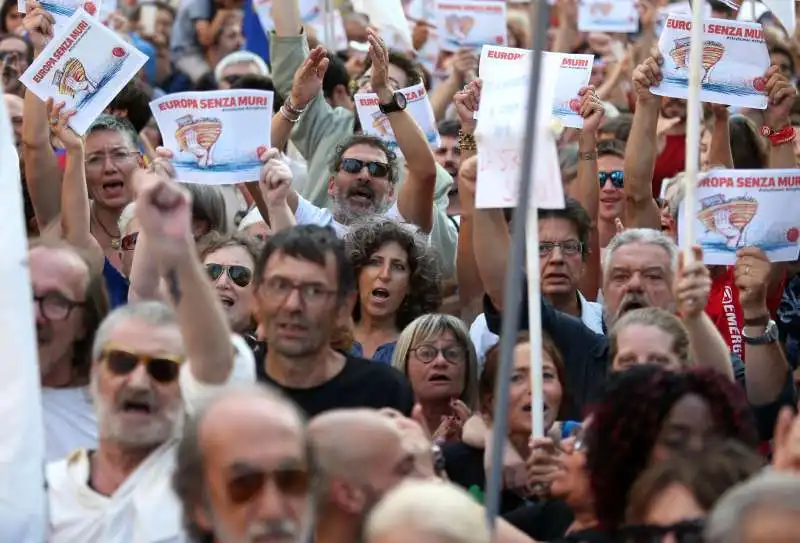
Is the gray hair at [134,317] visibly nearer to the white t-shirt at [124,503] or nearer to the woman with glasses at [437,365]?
the white t-shirt at [124,503]

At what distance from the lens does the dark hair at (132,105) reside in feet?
26.6

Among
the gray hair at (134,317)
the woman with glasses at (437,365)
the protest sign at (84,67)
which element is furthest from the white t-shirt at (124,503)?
the protest sign at (84,67)

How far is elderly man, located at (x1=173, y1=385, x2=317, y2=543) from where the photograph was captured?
12.4 feet

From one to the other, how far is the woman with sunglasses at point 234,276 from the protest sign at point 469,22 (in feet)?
11.9

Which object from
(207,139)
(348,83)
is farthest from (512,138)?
(348,83)

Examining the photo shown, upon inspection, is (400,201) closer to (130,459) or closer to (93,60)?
(93,60)

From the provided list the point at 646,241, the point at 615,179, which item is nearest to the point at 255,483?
the point at 646,241

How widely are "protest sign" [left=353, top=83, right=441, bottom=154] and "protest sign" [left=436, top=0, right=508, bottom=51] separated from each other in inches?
71.5

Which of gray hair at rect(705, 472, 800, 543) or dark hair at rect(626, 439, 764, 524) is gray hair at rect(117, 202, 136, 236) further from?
gray hair at rect(705, 472, 800, 543)

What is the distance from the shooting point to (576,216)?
664 cm

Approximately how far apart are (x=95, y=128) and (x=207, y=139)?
85 cm

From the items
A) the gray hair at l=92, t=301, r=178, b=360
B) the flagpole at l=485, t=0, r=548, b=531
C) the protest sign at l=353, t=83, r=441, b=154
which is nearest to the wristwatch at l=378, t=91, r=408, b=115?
the protest sign at l=353, t=83, r=441, b=154

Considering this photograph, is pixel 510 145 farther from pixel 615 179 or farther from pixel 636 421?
pixel 615 179

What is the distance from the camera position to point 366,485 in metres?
3.99
